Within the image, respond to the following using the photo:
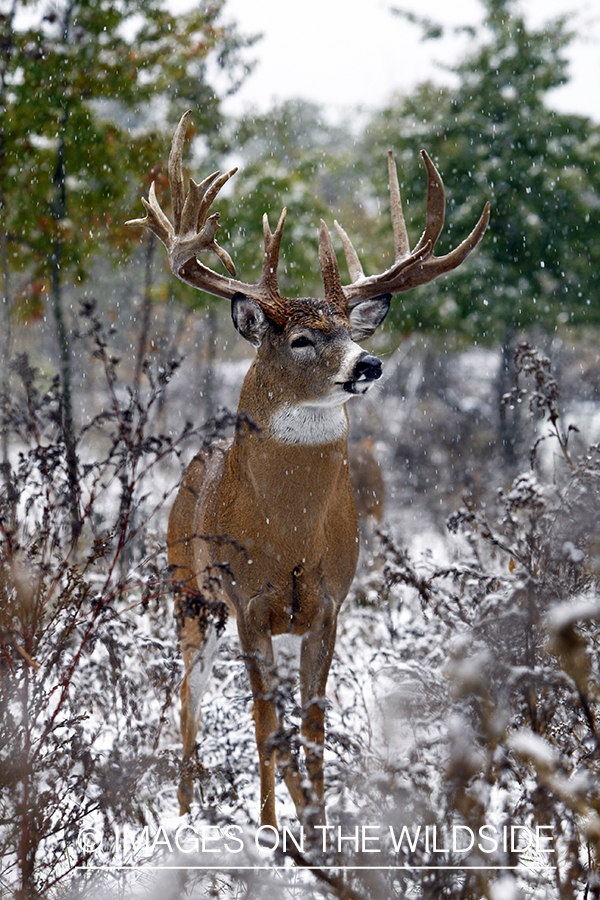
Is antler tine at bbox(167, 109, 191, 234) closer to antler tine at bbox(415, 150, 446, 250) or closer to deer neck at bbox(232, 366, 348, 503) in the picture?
deer neck at bbox(232, 366, 348, 503)

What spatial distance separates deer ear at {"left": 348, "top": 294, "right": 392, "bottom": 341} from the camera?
10.8 ft

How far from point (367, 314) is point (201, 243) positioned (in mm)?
732

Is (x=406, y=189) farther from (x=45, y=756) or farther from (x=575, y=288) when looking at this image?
(x=45, y=756)

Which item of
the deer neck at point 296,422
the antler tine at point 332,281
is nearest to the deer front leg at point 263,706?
the deer neck at point 296,422

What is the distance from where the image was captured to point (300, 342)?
3025mm

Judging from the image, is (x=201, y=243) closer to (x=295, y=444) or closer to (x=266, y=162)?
(x=295, y=444)

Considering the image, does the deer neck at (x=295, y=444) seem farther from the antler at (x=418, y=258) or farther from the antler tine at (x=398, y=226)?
the antler tine at (x=398, y=226)

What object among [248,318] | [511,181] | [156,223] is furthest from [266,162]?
[248,318]

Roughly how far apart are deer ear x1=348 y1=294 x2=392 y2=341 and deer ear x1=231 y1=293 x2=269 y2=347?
40cm

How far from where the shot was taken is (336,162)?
1193 centimetres

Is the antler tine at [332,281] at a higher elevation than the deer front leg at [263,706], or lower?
higher

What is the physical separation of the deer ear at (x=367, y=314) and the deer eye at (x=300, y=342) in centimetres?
33

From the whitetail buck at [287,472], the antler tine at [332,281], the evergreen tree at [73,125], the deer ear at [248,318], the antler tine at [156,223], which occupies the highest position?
the evergreen tree at [73,125]

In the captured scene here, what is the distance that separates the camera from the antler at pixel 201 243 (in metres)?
3.18
